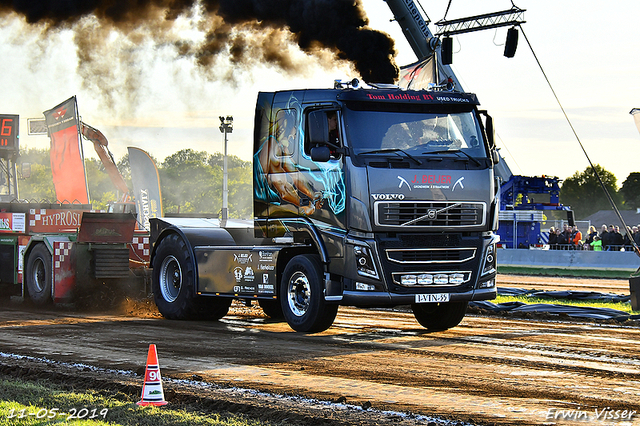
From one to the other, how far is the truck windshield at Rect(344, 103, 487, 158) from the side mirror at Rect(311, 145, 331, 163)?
34 cm

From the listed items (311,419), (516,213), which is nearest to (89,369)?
(311,419)

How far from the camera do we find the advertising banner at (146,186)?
30.2m

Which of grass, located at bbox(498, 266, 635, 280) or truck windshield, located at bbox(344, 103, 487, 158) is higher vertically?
truck windshield, located at bbox(344, 103, 487, 158)

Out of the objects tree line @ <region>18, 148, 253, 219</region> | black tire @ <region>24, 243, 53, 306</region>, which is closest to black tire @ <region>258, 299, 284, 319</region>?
black tire @ <region>24, 243, 53, 306</region>

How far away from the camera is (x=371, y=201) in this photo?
10.1m

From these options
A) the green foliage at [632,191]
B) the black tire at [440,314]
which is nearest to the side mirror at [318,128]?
the black tire at [440,314]

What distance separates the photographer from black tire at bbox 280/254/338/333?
10.6 meters

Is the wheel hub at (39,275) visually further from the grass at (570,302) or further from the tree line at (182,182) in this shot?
the tree line at (182,182)

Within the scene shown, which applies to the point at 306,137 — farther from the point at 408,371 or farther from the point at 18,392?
the point at 18,392

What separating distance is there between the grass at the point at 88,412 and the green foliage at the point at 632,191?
4898 inches

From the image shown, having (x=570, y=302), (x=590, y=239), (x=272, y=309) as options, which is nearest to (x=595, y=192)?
(x=590, y=239)

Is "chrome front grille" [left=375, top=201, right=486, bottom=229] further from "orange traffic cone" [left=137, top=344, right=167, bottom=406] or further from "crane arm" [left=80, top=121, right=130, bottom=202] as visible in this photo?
"crane arm" [left=80, top=121, right=130, bottom=202]
